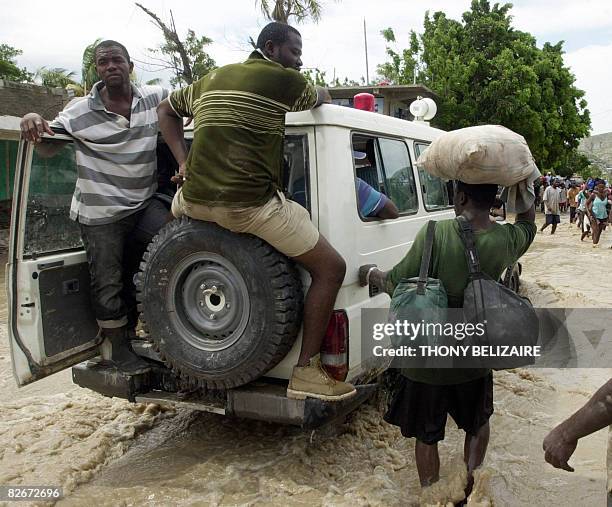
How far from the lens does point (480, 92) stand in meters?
21.9

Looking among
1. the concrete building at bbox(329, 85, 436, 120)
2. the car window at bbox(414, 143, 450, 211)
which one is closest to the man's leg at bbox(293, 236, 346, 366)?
the car window at bbox(414, 143, 450, 211)

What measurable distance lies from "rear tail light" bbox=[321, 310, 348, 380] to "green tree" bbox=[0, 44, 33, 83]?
66.4 ft

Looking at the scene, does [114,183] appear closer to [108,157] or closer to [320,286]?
[108,157]

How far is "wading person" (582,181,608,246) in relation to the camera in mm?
13211

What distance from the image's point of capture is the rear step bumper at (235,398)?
2.90 metres

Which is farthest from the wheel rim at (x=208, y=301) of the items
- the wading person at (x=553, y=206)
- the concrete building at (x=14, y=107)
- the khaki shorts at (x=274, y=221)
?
the wading person at (x=553, y=206)

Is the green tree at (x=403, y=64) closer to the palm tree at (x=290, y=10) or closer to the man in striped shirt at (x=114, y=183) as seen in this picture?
the palm tree at (x=290, y=10)

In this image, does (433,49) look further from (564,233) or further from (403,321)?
(403,321)

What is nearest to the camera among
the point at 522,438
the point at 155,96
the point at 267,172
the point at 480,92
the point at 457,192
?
the point at 457,192

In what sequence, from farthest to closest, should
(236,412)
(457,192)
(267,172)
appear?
(236,412) < (267,172) < (457,192)

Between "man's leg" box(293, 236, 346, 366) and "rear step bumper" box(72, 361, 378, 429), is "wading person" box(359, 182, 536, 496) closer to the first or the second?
"man's leg" box(293, 236, 346, 366)

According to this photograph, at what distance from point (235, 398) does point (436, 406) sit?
3.42 ft

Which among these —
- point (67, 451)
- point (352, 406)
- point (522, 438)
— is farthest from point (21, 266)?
point (522, 438)

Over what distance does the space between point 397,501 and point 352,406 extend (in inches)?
21.3
